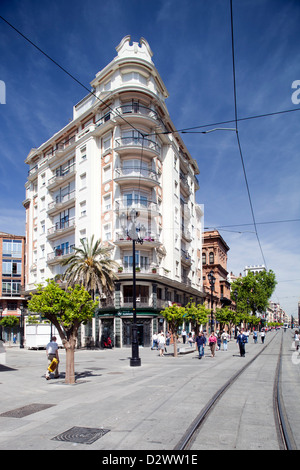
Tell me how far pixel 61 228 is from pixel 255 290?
51.8 m

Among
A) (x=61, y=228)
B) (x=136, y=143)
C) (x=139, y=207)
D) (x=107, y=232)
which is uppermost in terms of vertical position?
(x=136, y=143)

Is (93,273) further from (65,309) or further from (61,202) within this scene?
(65,309)

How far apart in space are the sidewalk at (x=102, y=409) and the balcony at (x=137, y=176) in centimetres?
2445

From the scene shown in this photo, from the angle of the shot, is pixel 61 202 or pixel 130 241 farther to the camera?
pixel 61 202

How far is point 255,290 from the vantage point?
3307 inches

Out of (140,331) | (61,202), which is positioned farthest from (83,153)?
(140,331)

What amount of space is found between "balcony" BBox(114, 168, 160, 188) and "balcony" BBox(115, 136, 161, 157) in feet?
5.77

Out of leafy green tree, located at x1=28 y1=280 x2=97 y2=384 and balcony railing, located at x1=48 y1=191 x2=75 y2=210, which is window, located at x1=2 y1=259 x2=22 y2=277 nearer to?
balcony railing, located at x1=48 y1=191 x2=75 y2=210

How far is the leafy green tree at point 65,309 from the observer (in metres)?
13.8

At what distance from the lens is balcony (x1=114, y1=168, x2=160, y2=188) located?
3794 cm

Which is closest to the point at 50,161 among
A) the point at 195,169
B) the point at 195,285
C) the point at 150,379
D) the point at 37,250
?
the point at 37,250

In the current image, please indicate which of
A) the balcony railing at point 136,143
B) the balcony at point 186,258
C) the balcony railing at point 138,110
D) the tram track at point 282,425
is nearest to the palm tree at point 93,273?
the balcony railing at point 136,143

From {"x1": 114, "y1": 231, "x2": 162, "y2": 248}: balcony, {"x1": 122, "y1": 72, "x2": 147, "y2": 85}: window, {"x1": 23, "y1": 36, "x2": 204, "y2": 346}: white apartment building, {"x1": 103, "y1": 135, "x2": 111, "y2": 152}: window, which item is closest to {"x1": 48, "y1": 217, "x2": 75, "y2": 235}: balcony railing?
{"x1": 23, "y1": 36, "x2": 204, "y2": 346}: white apartment building

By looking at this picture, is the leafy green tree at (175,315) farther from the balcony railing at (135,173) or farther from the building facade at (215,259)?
the building facade at (215,259)
